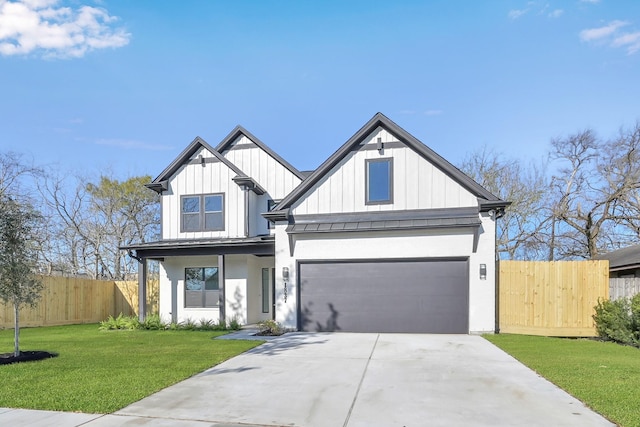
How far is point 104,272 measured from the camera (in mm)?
26719

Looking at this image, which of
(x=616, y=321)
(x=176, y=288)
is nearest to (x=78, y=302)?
(x=176, y=288)

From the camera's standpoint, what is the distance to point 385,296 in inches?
481

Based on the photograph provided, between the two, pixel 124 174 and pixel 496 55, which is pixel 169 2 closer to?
pixel 496 55

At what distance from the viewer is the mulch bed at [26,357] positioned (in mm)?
7895

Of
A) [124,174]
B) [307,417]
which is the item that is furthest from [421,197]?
[124,174]

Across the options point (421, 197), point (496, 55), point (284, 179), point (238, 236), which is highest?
point (496, 55)

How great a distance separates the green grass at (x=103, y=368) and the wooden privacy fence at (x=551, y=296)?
7.40m

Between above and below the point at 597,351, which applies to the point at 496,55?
above

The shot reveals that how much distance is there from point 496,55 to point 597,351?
10262 mm

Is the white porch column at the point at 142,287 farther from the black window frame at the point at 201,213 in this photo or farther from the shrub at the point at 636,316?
the shrub at the point at 636,316

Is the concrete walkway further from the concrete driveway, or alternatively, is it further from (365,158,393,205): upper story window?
(365,158,393,205): upper story window

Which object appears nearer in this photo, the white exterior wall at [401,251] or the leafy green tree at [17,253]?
the leafy green tree at [17,253]

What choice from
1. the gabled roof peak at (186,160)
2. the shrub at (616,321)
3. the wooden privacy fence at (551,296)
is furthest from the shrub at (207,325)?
the shrub at (616,321)

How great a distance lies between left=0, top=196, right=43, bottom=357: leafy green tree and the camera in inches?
321
